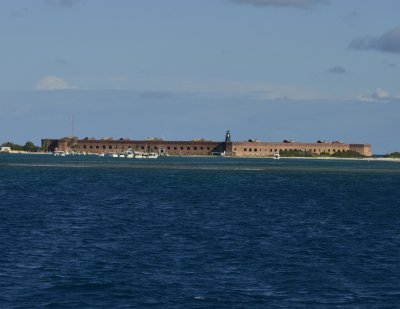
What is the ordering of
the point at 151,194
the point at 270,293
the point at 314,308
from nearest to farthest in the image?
the point at 314,308, the point at 270,293, the point at 151,194

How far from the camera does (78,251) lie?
150 ft

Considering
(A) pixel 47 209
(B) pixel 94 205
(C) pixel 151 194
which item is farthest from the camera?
(C) pixel 151 194

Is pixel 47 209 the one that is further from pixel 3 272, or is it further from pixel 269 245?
pixel 3 272

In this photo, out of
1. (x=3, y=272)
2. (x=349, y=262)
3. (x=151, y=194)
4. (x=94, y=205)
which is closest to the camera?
(x=3, y=272)

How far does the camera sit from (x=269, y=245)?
4903 cm

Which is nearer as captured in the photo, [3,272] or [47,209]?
[3,272]

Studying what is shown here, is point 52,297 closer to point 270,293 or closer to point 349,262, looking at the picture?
point 270,293

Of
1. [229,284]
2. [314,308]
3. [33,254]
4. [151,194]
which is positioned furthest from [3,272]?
[151,194]

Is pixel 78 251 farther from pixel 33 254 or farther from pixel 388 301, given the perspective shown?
pixel 388 301

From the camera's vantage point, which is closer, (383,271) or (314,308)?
(314,308)

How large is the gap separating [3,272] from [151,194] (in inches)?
2170

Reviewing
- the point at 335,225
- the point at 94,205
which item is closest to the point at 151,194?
the point at 94,205

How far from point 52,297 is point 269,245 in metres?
16.9

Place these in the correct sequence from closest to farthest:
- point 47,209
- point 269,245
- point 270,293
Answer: point 270,293
point 269,245
point 47,209
